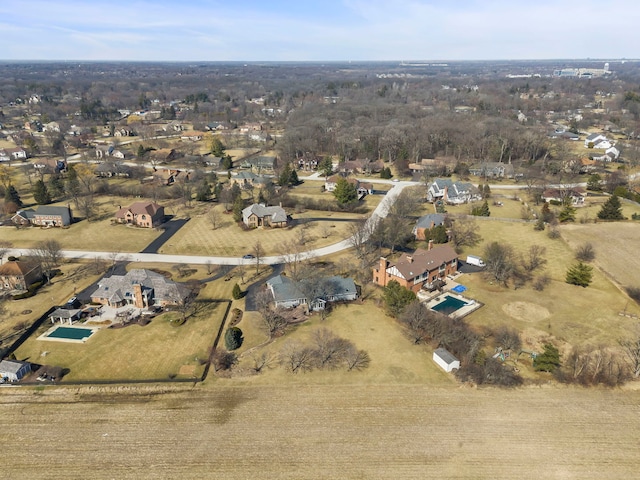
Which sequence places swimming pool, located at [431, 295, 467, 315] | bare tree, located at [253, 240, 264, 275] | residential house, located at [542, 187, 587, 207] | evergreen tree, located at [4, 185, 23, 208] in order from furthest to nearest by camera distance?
residential house, located at [542, 187, 587, 207], evergreen tree, located at [4, 185, 23, 208], bare tree, located at [253, 240, 264, 275], swimming pool, located at [431, 295, 467, 315]

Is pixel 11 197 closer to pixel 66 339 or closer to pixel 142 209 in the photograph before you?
pixel 142 209

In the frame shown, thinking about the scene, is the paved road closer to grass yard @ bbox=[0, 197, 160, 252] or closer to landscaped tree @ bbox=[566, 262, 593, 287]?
grass yard @ bbox=[0, 197, 160, 252]

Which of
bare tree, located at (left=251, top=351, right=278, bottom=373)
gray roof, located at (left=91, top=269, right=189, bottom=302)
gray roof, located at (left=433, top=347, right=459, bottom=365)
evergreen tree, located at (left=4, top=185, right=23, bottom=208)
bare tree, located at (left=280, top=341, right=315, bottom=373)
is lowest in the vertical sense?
bare tree, located at (left=251, top=351, right=278, bottom=373)

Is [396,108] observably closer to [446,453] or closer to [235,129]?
[235,129]

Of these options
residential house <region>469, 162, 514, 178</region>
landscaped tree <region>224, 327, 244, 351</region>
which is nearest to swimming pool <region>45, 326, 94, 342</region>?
landscaped tree <region>224, 327, 244, 351</region>

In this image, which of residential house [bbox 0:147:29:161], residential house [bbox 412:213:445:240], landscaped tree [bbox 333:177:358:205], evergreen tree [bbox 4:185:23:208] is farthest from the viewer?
residential house [bbox 0:147:29:161]

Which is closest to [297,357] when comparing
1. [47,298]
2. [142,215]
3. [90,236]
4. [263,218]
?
[47,298]

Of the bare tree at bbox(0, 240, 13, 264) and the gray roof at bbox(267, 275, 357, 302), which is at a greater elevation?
the gray roof at bbox(267, 275, 357, 302)
